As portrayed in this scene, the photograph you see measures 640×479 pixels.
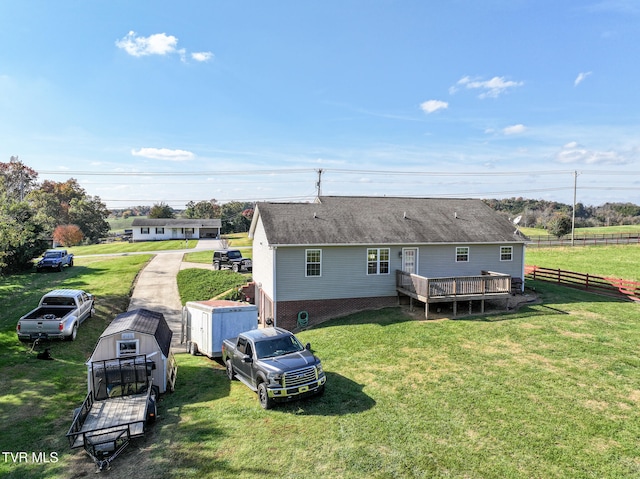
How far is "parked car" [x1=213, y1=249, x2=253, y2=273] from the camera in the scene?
3784 cm

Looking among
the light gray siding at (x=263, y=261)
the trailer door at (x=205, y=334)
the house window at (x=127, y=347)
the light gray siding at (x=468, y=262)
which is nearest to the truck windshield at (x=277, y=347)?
the house window at (x=127, y=347)

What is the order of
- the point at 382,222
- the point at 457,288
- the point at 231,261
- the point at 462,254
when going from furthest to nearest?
the point at 231,261 < the point at 382,222 < the point at 462,254 < the point at 457,288

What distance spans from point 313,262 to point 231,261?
18.8 meters

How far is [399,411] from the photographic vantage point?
10688 millimetres

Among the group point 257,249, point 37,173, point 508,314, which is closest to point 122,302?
point 257,249

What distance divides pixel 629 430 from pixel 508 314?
1148cm

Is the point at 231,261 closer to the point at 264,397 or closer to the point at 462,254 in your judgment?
the point at 462,254

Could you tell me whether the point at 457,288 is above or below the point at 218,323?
above

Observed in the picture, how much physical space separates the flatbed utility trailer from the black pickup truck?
2.94 m

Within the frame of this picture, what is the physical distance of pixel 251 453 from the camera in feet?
29.0

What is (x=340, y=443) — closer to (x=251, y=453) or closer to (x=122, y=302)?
(x=251, y=453)

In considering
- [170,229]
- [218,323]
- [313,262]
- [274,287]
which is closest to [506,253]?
[313,262]

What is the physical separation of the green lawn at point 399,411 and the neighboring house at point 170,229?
63.9m

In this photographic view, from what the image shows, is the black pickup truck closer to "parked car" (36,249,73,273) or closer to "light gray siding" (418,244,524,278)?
"light gray siding" (418,244,524,278)
